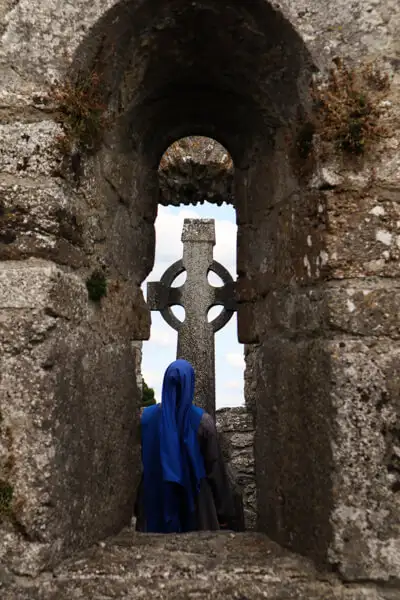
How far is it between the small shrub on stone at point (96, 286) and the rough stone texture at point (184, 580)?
3.27 feet

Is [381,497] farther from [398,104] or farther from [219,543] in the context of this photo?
[398,104]

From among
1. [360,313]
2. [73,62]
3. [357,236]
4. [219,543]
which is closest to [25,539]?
[219,543]

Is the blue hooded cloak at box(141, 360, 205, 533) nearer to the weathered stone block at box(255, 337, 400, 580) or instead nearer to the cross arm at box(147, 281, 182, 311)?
the weathered stone block at box(255, 337, 400, 580)

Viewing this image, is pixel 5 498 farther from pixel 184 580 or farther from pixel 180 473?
pixel 180 473

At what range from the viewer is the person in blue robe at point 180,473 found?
3.07 meters

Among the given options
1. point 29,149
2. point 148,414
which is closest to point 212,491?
point 148,414

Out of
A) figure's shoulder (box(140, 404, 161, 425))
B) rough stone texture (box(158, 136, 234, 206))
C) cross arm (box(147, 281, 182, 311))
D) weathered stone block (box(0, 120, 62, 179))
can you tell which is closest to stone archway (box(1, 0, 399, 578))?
weathered stone block (box(0, 120, 62, 179))

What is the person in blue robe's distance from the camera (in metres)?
3.07

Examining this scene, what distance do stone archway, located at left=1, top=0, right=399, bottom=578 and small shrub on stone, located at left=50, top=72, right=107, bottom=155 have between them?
57 millimetres

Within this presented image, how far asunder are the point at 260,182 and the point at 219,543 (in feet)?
5.48

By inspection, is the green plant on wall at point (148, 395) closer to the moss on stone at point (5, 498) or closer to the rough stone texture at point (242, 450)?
the rough stone texture at point (242, 450)

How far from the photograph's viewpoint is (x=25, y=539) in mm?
1863

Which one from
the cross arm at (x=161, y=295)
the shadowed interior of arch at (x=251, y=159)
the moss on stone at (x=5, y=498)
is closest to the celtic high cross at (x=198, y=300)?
the cross arm at (x=161, y=295)

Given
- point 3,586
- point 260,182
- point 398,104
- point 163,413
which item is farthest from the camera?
point 163,413
